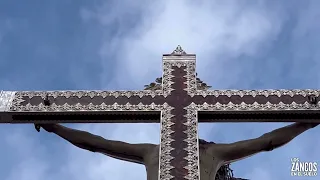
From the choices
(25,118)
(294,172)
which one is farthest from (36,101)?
(294,172)

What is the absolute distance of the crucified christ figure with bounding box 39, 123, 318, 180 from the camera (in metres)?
8.09

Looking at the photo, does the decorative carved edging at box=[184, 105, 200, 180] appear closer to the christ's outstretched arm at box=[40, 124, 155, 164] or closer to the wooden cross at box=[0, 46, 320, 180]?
the wooden cross at box=[0, 46, 320, 180]

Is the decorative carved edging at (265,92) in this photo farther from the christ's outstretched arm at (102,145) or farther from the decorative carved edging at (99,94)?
the christ's outstretched arm at (102,145)

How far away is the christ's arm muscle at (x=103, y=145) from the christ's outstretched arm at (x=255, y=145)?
2.56ft

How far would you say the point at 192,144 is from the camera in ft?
25.7

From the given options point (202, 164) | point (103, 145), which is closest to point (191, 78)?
point (202, 164)

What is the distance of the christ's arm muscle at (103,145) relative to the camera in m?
8.23

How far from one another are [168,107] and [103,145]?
810 mm

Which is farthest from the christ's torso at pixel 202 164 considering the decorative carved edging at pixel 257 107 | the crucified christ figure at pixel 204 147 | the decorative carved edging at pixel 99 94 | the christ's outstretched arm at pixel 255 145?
the decorative carved edging at pixel 99 94

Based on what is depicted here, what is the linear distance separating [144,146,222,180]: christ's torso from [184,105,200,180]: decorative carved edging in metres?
0.20

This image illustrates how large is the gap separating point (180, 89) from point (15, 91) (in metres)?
1.84

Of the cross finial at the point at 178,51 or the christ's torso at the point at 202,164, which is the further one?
the cross finial at the point at 178,51

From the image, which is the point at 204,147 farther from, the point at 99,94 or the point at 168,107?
the point at 99,94

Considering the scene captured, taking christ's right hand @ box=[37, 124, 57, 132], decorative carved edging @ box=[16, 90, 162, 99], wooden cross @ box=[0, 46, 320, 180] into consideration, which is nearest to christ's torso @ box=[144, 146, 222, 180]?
wooden cross @ box=[0, 46, 320, 180]
